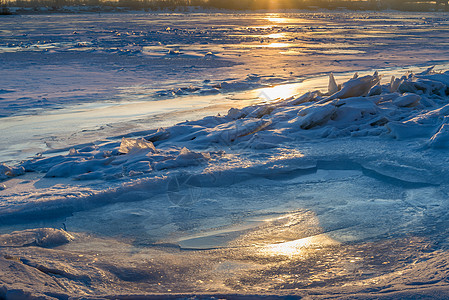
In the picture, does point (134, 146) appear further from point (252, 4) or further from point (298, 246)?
point (252, 4)

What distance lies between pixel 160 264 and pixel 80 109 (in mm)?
5300

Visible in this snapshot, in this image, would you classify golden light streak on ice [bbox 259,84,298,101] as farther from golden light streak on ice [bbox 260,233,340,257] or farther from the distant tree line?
the distant tree line

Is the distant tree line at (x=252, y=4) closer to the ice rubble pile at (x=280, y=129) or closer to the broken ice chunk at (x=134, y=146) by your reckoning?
the ice rubble pile at (x=280, y=129)

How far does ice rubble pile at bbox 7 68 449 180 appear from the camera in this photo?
13.8 ft

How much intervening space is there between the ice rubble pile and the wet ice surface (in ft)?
0.07

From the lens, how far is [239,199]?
3453mm

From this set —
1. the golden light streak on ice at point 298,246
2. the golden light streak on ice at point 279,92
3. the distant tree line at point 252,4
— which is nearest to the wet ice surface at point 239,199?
the golden light streak on ice at point 298,246

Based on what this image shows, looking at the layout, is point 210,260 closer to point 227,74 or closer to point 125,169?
point 125,169

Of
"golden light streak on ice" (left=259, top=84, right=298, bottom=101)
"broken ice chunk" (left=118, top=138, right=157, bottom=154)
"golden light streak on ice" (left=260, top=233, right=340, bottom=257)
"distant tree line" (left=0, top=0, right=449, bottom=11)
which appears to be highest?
"distant tree line" (left=0, top=0, right=449, bottom=11)

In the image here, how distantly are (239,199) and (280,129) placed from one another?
1.94 m

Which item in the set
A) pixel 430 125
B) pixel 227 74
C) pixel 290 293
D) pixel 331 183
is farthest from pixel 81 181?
pixel 227 74

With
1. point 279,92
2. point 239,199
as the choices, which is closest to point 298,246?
point 239,199

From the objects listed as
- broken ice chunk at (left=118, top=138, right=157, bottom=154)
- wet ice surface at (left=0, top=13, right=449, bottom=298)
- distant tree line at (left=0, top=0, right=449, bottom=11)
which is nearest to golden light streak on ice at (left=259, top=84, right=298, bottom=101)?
wet ice surface at (left=0, top=13, right=449, bottom=298)

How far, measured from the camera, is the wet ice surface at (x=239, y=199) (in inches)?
87.2
